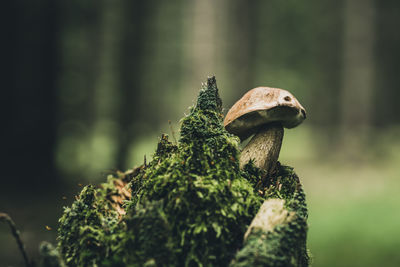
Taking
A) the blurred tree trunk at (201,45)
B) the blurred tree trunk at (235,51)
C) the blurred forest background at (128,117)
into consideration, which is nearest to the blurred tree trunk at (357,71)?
the blurred forest background at (128,117)

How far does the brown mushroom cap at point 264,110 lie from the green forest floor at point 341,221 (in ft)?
11.5

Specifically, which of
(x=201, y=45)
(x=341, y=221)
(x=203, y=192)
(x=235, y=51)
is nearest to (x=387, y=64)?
(x=235, y=51)

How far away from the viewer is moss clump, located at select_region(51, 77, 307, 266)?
1.26 metres

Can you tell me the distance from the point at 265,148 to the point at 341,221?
5524mm

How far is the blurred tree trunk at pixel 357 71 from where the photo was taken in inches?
478

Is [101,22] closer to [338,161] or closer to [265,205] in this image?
[338,161]

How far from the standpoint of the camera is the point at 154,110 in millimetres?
26969

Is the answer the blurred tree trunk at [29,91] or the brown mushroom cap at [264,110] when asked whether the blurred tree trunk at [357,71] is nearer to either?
the blurred tree trunk at [29,91]

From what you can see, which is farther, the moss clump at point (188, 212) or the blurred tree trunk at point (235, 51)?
the blurred tree trunk at point (235, 51)

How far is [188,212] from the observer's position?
1.37m

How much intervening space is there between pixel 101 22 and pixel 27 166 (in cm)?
917

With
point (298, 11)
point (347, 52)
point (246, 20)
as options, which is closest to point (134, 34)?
point (246, 20)

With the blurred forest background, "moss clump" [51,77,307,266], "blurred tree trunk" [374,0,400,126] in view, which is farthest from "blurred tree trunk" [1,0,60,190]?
"blurred tree trunk" [374,0,400,126]

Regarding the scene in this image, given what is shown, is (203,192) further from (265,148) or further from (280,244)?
(265,148)
